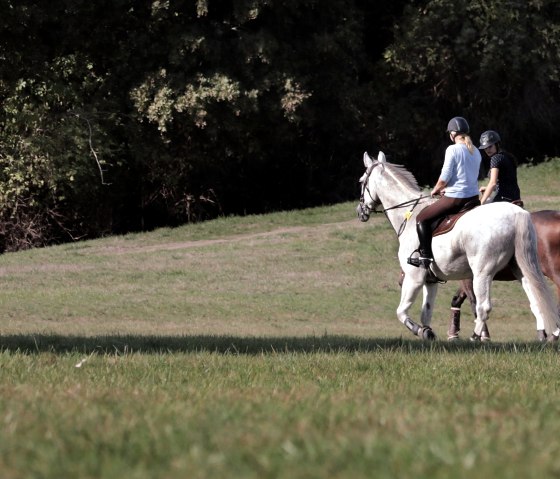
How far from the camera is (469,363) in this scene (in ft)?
38.4

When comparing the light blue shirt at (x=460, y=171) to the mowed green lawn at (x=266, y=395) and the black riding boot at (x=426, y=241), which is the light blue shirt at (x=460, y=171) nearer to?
the black riding boot at (x=426, y=241)

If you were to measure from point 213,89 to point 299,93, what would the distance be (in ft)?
9.82

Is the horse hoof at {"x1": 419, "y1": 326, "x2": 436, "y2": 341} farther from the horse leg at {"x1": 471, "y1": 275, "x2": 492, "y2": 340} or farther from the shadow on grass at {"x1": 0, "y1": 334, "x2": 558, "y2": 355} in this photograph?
the shadow on grass at {"x1": 0, "y1": 334, "x2": 558, "y2": 355}

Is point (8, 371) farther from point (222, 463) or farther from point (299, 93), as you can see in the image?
point (299, 93)

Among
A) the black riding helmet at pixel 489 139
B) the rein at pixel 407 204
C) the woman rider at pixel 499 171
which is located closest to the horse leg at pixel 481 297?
the rein at pixel 407 204

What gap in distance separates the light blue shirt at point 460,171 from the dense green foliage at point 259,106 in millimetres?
18478

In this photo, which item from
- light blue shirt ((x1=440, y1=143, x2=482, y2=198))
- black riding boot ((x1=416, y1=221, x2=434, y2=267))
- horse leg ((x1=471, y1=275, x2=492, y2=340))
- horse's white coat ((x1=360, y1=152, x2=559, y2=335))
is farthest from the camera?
black riding boot ((x1=416, y1=221, x2=434, y2=267))

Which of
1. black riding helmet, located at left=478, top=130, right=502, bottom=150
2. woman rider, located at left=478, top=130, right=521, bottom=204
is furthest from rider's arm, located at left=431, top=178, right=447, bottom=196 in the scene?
black riding helmet, located at left=478, top=130, right=502, bottom=150

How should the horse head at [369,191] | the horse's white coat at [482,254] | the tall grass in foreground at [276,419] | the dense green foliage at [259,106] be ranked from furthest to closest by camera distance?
1. the dense green foliage at [259,106]
2. the horse head at [369,191]
3. the horse's white coat at [482,254]
4. the tall grass in foreground at [276,419]

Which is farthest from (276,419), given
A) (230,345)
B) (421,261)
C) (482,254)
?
(421,261)

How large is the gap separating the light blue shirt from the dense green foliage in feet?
60.6

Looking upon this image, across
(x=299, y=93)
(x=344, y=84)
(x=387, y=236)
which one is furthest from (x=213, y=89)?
(x=387, y=236)

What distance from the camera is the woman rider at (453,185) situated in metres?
16.8

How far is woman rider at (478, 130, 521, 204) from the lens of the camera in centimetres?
1820
